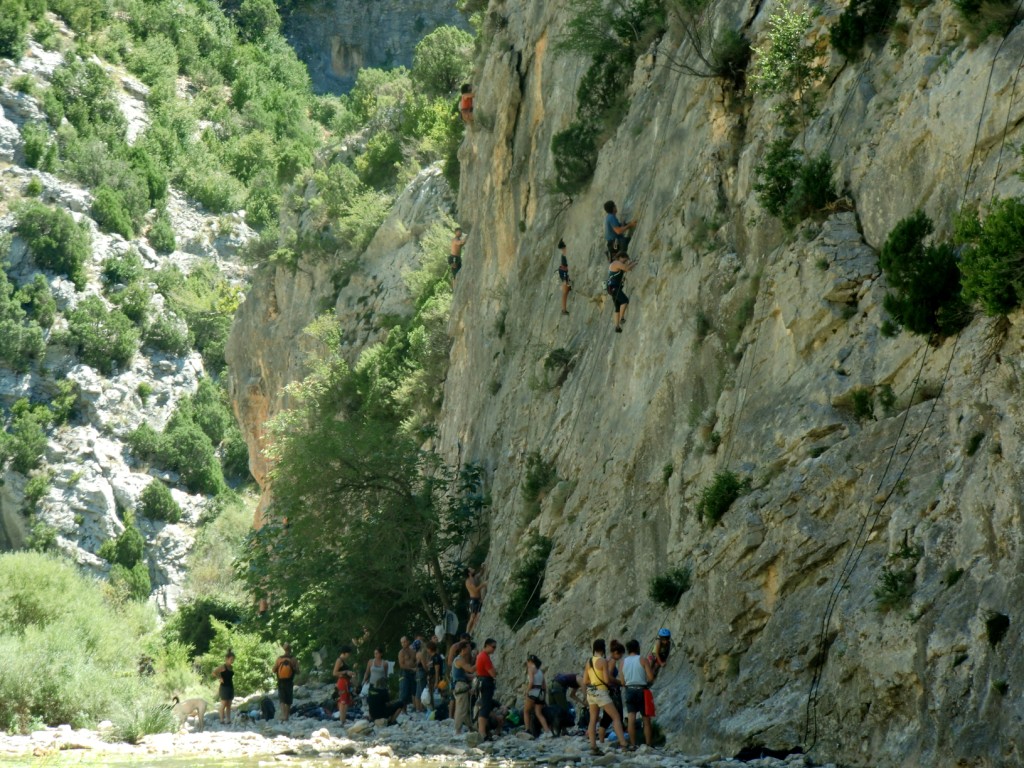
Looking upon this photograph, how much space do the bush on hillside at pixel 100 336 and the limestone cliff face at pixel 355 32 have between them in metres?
31.4

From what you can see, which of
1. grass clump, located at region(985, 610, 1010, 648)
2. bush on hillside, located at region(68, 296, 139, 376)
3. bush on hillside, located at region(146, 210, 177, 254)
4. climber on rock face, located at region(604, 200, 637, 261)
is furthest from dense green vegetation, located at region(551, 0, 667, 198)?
bush on hillside, located at region(146, 210, 177, 254)

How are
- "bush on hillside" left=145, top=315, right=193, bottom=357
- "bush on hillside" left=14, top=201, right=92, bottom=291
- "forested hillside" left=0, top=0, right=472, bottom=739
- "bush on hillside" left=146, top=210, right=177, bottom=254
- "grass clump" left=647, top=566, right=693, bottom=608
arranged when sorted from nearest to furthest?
"grass clump" left=647, top=566, right=693, bottom=608, "forested hillside" left=0, top=0, right=472, bottom=739, "bush on hillside" left=14, top=201, right=92, bottom=291, "bush on hillside" left=145, top=315, right=193, bottom=357, "bush on hillside" left=146, top=210, right=177, bottom=254

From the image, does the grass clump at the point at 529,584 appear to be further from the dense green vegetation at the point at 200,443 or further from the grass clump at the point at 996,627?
the dense green vegetation at the point at 200,443

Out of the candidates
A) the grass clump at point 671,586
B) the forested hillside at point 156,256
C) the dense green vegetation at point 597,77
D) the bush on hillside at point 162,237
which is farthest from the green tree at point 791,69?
the bush on hillside at point 162,237

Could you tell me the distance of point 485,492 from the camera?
28.1 metres

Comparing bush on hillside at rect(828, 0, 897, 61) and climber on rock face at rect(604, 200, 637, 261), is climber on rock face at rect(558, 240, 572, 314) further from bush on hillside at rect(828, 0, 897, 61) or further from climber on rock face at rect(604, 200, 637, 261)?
bush on hillside at rect(828, 0, 897, 61)

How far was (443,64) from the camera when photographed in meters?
50.2

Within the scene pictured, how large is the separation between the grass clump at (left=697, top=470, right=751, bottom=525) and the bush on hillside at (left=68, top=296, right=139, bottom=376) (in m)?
64.6

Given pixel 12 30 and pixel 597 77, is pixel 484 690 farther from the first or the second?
pixel 12 30

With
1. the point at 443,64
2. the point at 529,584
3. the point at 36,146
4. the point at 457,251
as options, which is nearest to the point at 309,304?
the point at 443,64

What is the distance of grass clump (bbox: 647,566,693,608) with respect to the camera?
642 inches

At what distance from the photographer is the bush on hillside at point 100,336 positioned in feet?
243

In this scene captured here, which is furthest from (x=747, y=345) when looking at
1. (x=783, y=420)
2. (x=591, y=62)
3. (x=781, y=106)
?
(x=591, y=62)

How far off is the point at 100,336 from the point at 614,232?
2325 inches
